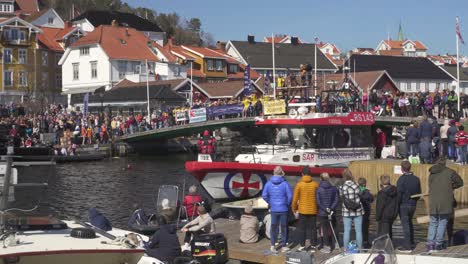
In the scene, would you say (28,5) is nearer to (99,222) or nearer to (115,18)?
(115,18)

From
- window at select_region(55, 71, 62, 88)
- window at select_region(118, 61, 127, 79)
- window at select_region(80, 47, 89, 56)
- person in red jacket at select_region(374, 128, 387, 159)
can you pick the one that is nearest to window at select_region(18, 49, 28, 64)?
window at select_region(55, 71, 62, 88)

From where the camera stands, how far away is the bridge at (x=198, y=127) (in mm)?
39469

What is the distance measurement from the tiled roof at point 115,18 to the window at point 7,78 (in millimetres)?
20235

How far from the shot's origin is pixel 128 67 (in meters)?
79.1

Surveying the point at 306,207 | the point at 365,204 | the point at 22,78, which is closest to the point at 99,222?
the point at 306,207

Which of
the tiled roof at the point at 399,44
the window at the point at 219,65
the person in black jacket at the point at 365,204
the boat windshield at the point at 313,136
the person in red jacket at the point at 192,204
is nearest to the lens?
the person in black jacket at the point at 365,204

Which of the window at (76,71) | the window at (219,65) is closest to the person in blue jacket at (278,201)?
the window at (76,71)

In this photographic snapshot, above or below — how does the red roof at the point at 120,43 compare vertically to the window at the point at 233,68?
above

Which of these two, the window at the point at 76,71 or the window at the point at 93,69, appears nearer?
the window at the point at 93,69

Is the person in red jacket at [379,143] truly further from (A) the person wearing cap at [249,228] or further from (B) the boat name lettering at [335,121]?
(A) the person wearing cap at [249,228]

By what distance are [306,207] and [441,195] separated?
2.72 m

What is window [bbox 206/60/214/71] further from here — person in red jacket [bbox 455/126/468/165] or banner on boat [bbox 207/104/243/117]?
person in red jacket [bbox 455/126/468/165]

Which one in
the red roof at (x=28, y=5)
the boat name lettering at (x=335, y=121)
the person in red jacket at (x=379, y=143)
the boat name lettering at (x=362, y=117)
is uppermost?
the red roof at (x=28, y=5)

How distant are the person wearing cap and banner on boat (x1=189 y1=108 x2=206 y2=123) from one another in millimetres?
32102
